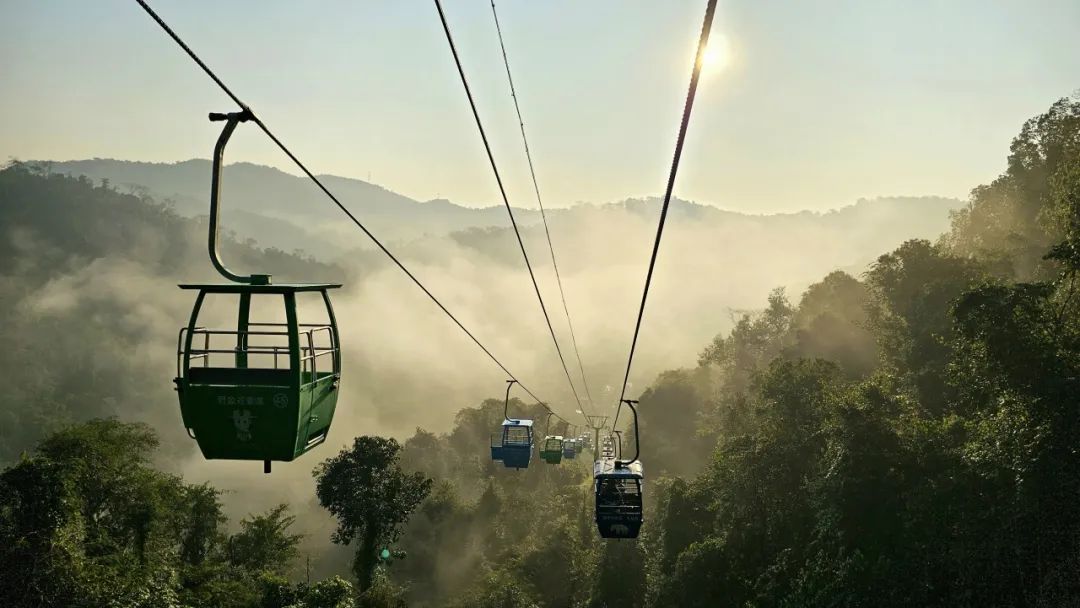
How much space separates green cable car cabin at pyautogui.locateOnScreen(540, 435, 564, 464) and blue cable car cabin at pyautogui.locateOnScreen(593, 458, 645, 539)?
39.9 feet

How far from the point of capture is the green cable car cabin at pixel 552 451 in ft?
107

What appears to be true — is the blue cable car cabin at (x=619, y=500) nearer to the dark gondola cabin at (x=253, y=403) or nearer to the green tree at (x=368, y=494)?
the dark gondola cabin at (x=253, y=403)

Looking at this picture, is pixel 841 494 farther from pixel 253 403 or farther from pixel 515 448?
pixel 253 403

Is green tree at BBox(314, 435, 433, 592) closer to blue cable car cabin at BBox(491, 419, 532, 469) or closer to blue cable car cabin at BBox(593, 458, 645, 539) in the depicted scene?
blue cable car cabin at BBox(491, 419, 532, 469)

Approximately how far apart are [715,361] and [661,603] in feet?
191

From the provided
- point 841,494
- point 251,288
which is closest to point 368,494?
point 841,494

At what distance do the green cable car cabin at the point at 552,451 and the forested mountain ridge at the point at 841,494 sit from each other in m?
8.07

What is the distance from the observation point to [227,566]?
120ft

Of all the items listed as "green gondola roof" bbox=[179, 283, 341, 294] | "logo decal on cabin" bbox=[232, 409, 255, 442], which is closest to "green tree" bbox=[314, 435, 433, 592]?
"logo decal on cabin" bbox=[232, 409, 255, 442]

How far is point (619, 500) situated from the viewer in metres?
20.0

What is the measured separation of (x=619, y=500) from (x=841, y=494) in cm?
798

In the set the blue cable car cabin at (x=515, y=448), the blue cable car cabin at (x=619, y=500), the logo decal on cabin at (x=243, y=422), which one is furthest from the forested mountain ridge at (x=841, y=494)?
the logo decal on cabin at (x=243, y=422)

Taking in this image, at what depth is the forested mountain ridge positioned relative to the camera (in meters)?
16.9

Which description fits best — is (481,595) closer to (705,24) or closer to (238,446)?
(238,446)
